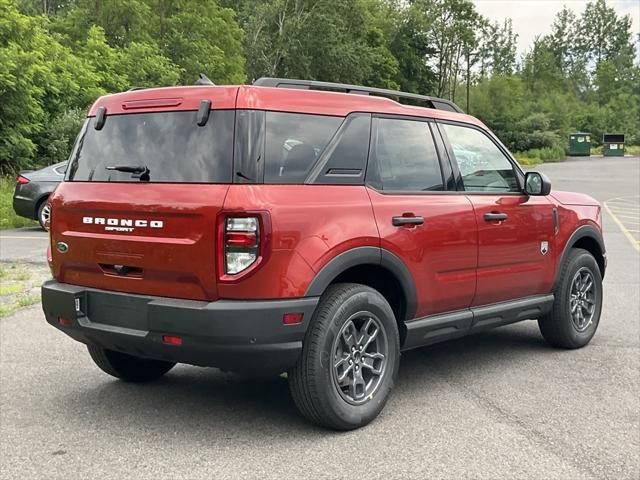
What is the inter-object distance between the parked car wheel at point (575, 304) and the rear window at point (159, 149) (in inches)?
126

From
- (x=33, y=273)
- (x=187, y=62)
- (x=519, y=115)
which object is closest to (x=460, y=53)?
(x=519, y=115)

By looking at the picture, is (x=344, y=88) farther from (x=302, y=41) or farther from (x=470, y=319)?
(x=302, y=41)

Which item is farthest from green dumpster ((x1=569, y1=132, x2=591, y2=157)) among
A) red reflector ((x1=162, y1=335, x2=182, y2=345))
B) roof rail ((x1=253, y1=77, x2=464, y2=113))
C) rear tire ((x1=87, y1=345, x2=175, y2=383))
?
red reflector ((x1=162, y1=335, x2=182, y2=345))

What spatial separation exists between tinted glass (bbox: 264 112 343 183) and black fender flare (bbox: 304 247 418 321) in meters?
0.50

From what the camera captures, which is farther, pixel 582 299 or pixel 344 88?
pixel 582 299

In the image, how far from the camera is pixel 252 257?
11.6ft

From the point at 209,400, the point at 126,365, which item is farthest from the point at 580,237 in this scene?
the point at 126,365

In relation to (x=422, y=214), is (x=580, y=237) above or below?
below

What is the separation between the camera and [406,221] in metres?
4.26

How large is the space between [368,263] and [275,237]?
70 cm

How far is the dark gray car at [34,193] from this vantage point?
45.0ft

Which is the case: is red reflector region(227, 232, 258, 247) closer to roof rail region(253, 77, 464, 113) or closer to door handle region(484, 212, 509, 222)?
roof rail region(253, 77, 464, 113)

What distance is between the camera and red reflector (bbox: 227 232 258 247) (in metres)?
3.53

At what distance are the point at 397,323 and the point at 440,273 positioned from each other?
1.38ft
